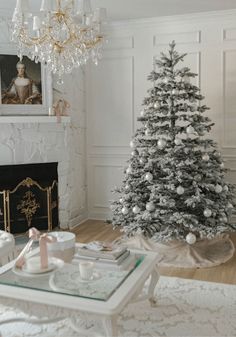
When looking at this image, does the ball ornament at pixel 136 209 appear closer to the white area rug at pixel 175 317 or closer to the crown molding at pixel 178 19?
the white area rug at pixel 175 317

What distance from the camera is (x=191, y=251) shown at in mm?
4008

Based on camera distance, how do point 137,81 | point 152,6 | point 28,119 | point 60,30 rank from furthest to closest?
point 137,81 < point 28,119 < point 152,6 < point 60,30

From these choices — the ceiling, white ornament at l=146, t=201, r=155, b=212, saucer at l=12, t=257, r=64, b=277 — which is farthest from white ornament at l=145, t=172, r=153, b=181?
the ceiling

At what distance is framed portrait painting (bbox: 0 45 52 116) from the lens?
15.1 feet

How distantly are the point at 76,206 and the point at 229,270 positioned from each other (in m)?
2.44

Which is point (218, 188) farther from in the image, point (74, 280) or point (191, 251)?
point (74, 280)

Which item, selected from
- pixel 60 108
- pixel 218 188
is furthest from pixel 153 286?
pixel 60 108

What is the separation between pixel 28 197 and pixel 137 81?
2.14m

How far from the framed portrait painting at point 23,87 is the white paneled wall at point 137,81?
0.90 m

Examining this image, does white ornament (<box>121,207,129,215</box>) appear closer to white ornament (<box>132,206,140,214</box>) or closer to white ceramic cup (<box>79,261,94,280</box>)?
white ornament (<box>132,206,140,214</box>)

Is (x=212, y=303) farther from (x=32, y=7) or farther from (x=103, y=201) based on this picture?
(x=32, y=7)

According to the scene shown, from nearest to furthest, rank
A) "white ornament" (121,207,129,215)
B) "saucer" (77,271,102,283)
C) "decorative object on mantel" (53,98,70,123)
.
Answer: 1. "saucer" (77,271,102,283)
2. "white ornament" (121,207,129,215)
3. "decorative object on mantel" (53,98,70,123)

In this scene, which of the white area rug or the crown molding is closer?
the white area rug

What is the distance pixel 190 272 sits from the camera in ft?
12.2
